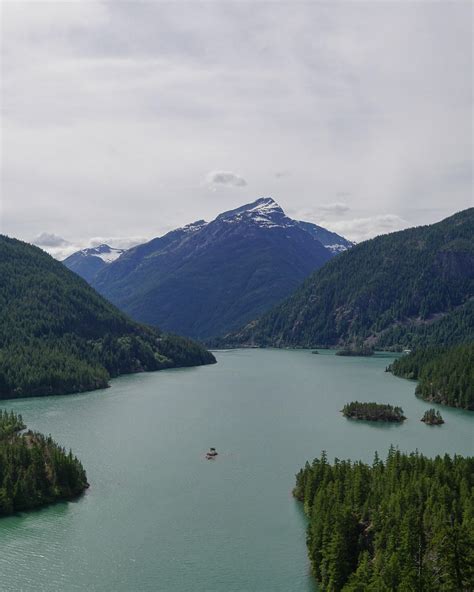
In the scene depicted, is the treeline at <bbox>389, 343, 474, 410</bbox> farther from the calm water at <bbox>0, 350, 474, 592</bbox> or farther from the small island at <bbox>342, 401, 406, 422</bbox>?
the small island at <bbox>342, 401, 406, 422</bbox>

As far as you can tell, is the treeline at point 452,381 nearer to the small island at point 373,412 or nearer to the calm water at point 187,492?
the calm water at point 187,492

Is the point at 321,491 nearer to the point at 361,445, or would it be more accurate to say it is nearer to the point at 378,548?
the point at 378,548

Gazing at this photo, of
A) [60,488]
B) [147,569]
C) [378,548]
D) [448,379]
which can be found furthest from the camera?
[448,379]

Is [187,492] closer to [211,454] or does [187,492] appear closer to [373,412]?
[211,454]

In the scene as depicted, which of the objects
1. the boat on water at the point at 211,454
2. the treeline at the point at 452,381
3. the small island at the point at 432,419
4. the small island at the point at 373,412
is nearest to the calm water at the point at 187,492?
the boat on water at the point at 211,454

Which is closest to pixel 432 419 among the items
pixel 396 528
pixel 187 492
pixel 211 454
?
pixel 211 454

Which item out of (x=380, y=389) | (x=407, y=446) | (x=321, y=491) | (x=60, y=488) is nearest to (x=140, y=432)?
(x=60, y=488)

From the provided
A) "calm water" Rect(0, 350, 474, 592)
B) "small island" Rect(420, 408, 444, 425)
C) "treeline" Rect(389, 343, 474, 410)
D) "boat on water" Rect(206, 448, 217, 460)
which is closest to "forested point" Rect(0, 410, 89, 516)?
"calm water" Rect(0, 350, 474, 592)
